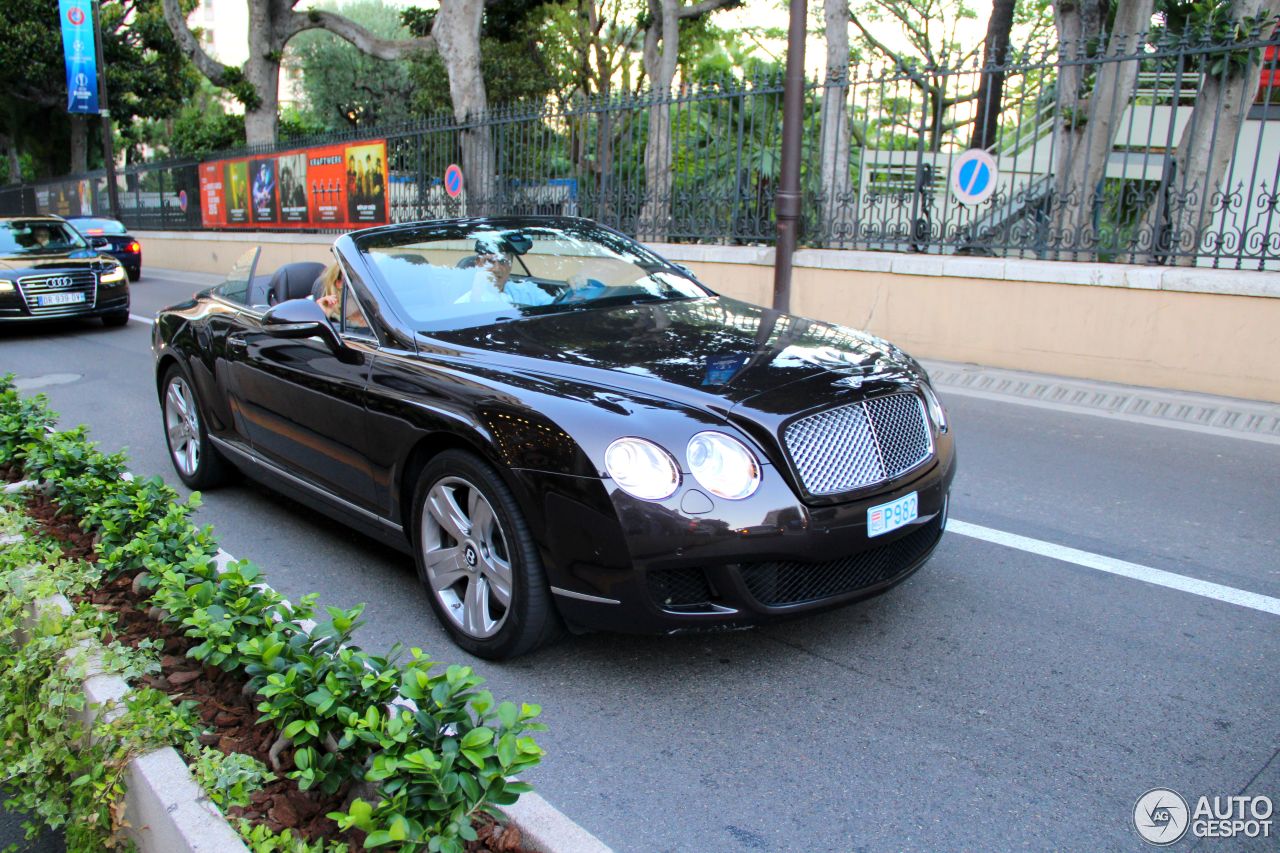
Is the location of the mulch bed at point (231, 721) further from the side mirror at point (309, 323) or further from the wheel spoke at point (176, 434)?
the wheel spoke at point (176, 434)

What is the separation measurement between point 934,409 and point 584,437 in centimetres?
150

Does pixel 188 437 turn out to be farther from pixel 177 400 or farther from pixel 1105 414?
pixel 1105 414

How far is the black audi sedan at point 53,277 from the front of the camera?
494 inches

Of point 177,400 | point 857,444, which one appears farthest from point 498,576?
point 177,400

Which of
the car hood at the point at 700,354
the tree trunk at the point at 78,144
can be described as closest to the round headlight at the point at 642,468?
the car hood at the point at 700,354

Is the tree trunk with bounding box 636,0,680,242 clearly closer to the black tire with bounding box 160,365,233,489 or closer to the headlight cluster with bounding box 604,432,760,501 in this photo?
the black tire with bounding box 160,365,233,489

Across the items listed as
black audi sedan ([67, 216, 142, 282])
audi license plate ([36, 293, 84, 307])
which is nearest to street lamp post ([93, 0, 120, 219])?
black audi sedan ([67, 216, 142, 282])

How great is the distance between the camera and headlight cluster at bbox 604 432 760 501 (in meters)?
3.11

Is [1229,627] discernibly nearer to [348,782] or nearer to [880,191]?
[348,782]

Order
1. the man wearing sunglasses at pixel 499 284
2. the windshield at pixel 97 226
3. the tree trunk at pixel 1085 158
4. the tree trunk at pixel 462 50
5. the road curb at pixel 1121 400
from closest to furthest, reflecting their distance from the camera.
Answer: the man wearing sunglasses at pixel 499 284 < the road curb at pixel 1121 400 < the tree trunk at pixel 1085 158 < the tree trunk at pixel 462 50 < the windshield at pixel 97 226

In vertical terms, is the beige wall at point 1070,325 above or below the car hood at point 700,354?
below

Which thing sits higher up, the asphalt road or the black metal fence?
the black metal fence

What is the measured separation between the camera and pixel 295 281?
5.24 meters

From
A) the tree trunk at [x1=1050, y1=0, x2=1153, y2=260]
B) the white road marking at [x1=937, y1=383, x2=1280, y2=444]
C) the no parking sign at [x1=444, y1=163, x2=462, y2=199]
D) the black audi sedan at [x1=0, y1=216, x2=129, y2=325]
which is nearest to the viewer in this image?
the white road marking at [x1=937, y1=383, x2=1280, y2=444]
